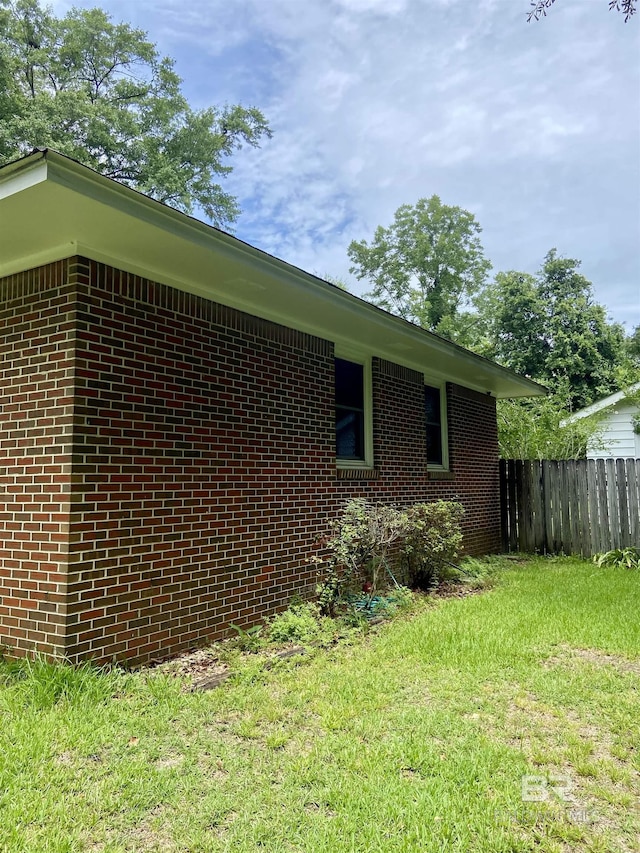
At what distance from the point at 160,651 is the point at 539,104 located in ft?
25.9

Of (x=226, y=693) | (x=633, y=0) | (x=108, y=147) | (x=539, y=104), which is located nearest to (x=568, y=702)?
(x=226, y=693)

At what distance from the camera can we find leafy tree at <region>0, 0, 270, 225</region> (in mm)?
16547

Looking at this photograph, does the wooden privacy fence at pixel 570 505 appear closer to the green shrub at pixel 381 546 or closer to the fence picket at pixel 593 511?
the fence picket at pixel 593 511

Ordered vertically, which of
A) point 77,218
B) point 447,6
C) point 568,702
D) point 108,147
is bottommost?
point 568,702

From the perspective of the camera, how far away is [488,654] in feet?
14.6

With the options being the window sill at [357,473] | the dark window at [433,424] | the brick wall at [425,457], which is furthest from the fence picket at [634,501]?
the window sill at [357,473]

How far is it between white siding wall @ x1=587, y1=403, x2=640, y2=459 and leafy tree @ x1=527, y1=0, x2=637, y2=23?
43.8 feet

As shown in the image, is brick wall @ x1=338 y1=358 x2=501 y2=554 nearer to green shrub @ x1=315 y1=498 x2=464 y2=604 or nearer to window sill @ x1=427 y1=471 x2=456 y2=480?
window sill @ x1=427 y1=471 x2=456 y2=480

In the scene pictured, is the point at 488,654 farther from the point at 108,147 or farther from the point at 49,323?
the point at 108,147

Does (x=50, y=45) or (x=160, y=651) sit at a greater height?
(x=50, y=45)

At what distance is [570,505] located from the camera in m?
10.2

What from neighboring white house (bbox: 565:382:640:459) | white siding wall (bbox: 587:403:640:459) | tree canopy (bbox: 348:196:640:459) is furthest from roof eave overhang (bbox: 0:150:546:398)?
white siding wall (bbox: 587:403:640:459)

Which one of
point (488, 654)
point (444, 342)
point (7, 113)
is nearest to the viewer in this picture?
point (488, 654)

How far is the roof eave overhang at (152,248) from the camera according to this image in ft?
10.5
